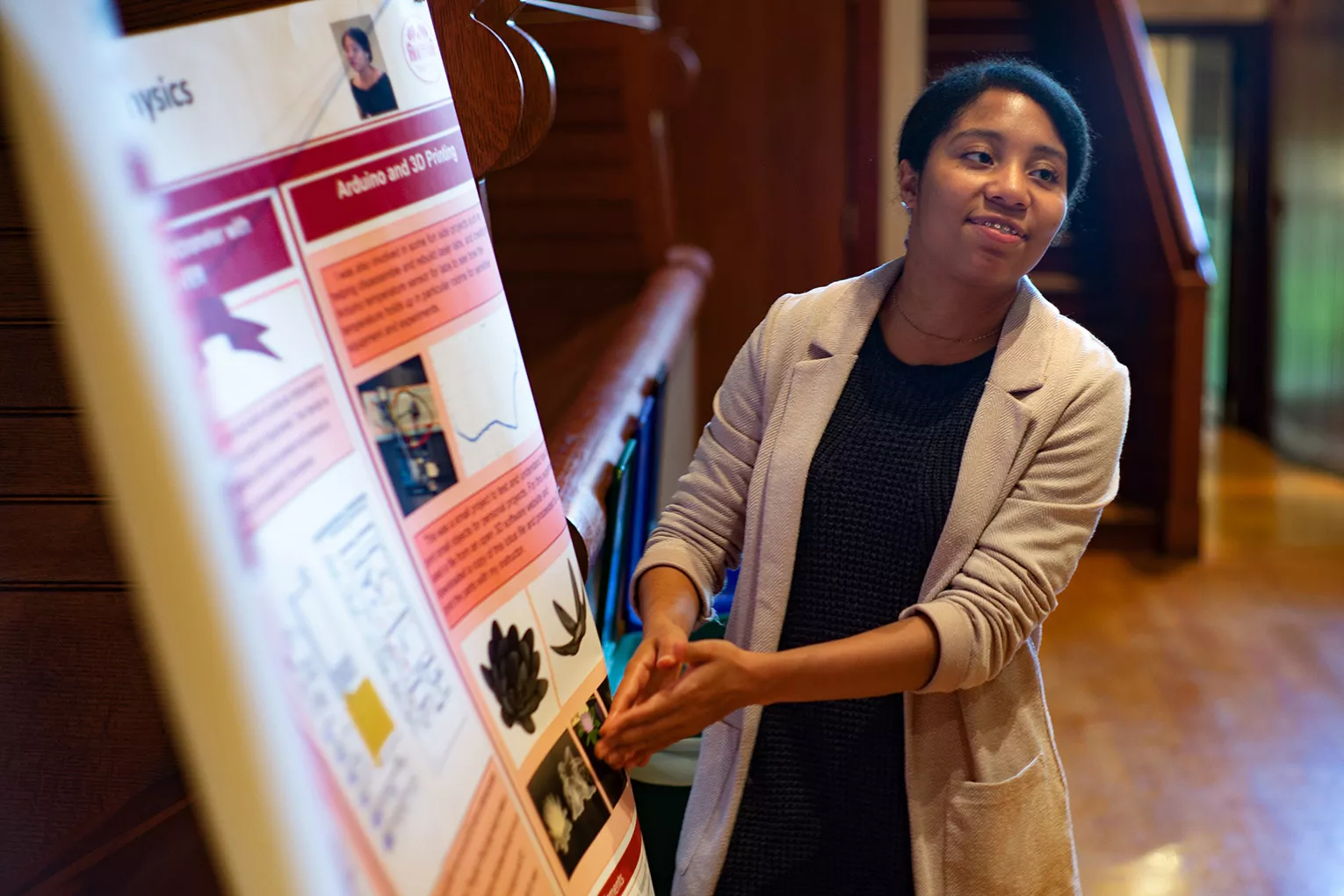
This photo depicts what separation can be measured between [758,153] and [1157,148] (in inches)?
59.3

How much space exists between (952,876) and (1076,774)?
2.02 m

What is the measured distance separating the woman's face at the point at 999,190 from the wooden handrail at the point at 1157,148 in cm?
357

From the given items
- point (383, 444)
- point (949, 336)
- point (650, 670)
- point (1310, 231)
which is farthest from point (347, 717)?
point (1310, 231)

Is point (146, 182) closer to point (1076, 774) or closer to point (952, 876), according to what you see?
point (952, 876)

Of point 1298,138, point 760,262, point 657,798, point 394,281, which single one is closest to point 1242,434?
point 1298,138

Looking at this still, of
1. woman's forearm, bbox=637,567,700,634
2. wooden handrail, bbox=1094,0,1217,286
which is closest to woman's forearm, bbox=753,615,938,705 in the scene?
woman's forearm, bbox=637,567,700,634

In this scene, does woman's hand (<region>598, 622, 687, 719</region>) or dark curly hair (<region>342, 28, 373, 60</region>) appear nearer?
dark curly hair (<region>342, 28, 373, 60</region>)

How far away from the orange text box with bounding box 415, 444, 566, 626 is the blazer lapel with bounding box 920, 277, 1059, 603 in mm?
363

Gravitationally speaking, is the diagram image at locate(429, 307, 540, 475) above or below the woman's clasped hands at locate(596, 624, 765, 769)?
above

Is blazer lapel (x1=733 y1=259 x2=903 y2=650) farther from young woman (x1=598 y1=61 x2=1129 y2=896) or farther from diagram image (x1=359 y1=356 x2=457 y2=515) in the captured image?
diagram image (x1=359 y1=356 x2=457 y2=515)

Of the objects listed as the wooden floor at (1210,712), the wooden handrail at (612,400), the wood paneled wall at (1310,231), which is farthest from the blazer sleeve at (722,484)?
the wood paneled wall at (1310,231)

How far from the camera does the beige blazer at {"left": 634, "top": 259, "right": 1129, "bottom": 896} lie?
3.77 feet

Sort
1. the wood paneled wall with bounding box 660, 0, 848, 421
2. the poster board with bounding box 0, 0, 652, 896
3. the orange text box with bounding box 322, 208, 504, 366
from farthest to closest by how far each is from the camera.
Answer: the wood paneled wall with bounding box 660, 0, 848, 421, the orange text box with bounding box 322, 208, 504, 366, the poster board with bounding box 0, 0, 652, 896

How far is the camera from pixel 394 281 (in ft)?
2.81
